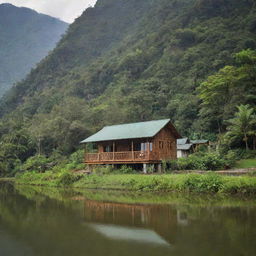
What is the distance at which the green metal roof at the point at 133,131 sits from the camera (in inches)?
1048

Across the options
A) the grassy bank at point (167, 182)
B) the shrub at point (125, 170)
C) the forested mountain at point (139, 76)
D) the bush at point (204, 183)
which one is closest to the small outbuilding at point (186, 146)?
the forested mountain at point (139, 76)

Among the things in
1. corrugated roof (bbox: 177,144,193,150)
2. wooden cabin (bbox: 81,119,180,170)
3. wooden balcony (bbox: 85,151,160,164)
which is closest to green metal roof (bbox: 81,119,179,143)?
wooden cabin (bbox: 81,119,180,170)

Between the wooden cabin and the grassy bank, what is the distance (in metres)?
Result: 2.39

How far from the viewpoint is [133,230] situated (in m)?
10.8

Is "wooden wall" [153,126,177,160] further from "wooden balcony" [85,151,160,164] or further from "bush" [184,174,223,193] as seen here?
"bush" [184,174,223,193]

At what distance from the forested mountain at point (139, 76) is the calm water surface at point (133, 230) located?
89.1 feet

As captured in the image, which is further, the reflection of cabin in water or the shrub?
the shrub

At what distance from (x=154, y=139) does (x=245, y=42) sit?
46912mm

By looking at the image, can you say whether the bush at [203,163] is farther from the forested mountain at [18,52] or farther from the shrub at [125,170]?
the forested mountain at [18,52]

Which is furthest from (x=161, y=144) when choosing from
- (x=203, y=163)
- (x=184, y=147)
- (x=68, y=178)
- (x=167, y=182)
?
(x=184, y=147)

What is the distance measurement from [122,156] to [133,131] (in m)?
2.63

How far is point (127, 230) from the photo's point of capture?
1081cm

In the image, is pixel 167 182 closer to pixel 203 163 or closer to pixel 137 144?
pixel 203 163

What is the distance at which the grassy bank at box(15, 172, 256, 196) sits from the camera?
1819 cm
